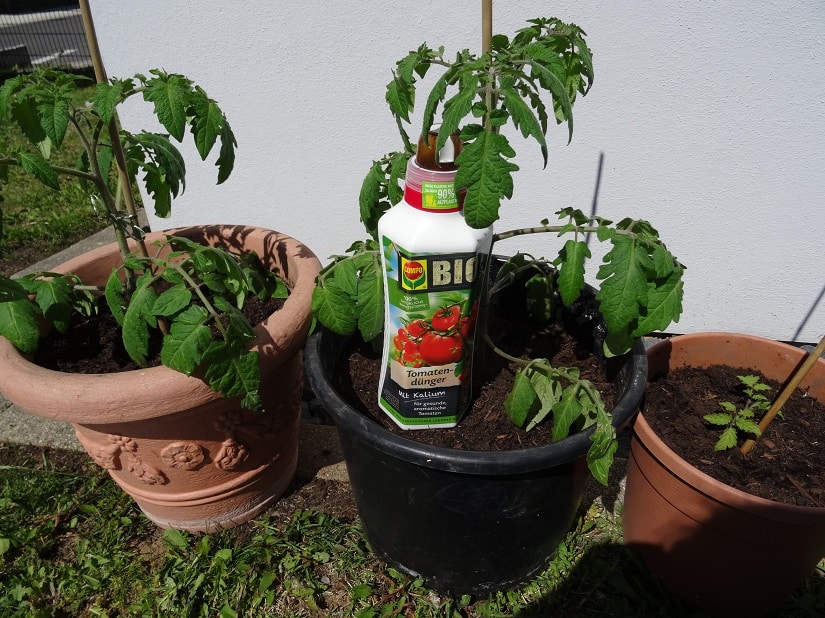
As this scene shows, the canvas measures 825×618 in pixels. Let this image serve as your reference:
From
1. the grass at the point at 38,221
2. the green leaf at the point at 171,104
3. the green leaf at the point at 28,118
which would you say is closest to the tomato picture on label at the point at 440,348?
the green leaf at the point at 171,104

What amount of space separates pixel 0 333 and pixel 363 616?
3.50 ft

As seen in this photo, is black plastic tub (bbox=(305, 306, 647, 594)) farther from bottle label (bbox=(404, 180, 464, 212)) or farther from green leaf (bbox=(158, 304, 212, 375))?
bottle label (bbox=(404, 180, 464, 212))

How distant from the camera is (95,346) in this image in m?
1.49

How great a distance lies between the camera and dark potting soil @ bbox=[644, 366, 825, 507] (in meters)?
1.31

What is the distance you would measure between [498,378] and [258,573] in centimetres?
83

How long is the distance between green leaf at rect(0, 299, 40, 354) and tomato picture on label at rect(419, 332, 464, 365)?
859 millimetres

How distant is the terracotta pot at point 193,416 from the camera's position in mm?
1210

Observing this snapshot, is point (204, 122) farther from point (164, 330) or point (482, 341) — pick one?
point (482, 341)

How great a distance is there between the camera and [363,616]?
139 cm

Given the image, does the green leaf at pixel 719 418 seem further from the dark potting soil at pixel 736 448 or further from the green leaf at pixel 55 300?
the green leaf at pixel 55 300

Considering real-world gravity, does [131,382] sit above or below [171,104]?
below

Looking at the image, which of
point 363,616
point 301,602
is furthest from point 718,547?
point 301,602

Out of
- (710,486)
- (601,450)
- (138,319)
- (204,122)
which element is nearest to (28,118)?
(204,122)

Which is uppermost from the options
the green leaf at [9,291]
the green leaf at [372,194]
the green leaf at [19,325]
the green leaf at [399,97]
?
the green leaf at [399,97]
